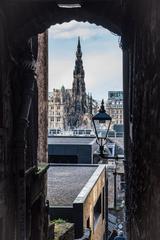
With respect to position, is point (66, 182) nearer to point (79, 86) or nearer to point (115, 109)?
point (79, 86)

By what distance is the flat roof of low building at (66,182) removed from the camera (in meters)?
16.3

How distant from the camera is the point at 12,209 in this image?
8.02 m

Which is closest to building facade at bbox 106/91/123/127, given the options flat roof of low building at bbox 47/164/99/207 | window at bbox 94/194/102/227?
flat roof of low building at bbox 47/164/99/207

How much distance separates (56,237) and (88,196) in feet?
12.6

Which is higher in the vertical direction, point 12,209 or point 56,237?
point 12,209

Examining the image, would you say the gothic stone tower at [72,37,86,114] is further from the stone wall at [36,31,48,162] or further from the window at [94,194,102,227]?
the stone wall at [36,31,48,162]

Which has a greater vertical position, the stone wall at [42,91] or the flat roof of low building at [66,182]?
the stone wall at [42,91]

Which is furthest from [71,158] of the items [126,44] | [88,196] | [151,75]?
[151,75]

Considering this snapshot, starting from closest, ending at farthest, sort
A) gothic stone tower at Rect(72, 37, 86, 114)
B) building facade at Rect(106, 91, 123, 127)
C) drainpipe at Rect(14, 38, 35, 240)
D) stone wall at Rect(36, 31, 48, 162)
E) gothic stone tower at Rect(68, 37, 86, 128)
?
1. drainpipe at Rect(14, 38, 35, 240)
2. stone wall at Rect(36, 31, 48, 162)
3. gothic stone tower at Rect(72, 37, 86, 114)
4. gothic stone tower at Rect(68, 37, 86, 128)
5. building facade at Rect(106, 91, 123, 127)

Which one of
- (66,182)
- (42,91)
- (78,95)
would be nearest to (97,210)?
(66,182)

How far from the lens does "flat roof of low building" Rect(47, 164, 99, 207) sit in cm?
1632

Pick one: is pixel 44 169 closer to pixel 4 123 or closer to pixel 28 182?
pixel 28 182

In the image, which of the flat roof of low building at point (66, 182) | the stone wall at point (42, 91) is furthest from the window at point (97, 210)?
the stone wall at point (42, 91)

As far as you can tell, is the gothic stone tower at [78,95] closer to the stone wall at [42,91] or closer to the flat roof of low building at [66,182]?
the flat roof of low building at [66,182]
